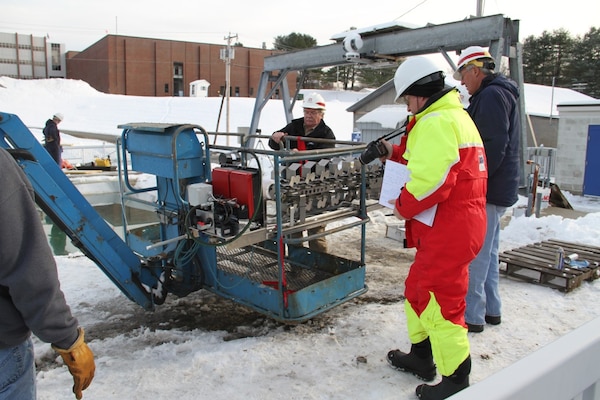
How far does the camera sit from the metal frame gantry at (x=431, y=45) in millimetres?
6391

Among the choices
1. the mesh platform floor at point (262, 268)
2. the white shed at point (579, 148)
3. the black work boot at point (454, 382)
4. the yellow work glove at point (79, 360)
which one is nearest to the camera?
the yellow work glove at point (79, 360)

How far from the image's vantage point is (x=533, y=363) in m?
1.16

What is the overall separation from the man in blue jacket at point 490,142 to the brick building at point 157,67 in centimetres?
4802

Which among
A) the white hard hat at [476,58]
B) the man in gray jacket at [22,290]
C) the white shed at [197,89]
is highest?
the white shed at [197,89]

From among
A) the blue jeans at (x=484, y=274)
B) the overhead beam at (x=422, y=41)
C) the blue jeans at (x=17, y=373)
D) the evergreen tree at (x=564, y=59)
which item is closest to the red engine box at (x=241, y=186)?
the blue jeans at (x=484, y=274)

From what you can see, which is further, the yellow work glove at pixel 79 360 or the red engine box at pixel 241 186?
the red engine box at pixel 241 186

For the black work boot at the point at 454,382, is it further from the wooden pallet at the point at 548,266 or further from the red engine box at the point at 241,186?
the wooden pallet at the point at 548,266

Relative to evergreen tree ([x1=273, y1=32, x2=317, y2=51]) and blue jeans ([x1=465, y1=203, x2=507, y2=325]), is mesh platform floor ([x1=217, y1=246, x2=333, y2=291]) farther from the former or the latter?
evergreen tree ([x1=273, y1=32, x2=317, y2=51])

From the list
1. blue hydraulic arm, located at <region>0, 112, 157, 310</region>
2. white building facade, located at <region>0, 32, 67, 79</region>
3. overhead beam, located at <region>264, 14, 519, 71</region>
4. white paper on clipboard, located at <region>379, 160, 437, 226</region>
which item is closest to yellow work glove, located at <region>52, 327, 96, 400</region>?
blue hydraulic arm, located at <region>0, 112, 157, 310</region>

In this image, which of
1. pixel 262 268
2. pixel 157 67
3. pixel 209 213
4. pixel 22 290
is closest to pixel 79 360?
pixel 22 290

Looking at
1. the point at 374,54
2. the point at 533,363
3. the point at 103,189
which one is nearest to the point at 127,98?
the point at 103,189

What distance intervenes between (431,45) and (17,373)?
699cm

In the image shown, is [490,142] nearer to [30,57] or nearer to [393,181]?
[393,181]

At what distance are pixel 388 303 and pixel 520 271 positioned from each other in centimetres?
184
